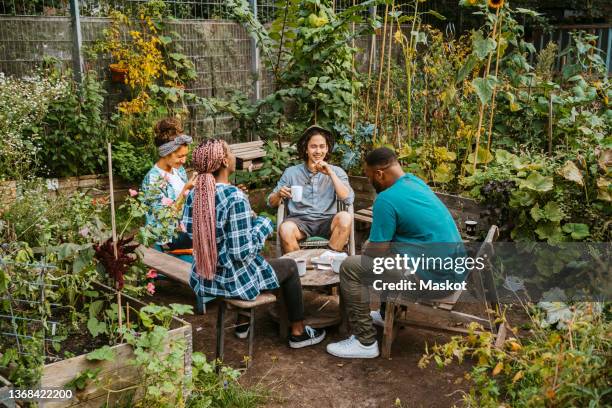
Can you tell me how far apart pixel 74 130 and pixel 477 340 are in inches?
212

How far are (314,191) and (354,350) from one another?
1.53 metres

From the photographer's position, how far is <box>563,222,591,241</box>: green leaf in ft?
14.9

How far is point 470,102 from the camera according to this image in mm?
6516

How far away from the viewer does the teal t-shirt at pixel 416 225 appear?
386 cm

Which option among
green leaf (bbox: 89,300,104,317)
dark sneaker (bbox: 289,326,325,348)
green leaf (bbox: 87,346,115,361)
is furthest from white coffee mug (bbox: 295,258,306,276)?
green leaf (bbox: 87,346,115,361)

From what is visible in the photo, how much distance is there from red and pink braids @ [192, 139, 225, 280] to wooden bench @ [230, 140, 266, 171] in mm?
3446

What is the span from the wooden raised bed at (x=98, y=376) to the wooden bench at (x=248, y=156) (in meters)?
4.32

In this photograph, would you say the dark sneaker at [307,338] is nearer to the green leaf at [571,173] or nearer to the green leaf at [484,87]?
the green leaf at [571,173]

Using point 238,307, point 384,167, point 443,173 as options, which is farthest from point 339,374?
point 443,173

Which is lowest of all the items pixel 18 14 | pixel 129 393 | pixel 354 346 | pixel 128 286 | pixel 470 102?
pixel 354 346

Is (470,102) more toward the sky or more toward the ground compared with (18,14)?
more toward the ground

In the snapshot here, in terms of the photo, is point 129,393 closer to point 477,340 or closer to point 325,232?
point 477,340

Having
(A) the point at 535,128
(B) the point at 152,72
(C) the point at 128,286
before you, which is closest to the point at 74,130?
(B) the point at 152,72

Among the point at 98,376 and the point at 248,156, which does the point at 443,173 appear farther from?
the point at 98,376
